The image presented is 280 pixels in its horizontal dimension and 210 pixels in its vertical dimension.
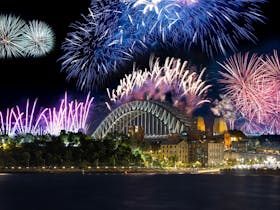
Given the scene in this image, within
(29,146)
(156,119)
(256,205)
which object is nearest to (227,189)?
(256,205)

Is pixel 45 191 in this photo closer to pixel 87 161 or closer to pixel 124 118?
pixel 87 161

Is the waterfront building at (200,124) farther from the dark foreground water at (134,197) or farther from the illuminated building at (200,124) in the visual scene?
the dark foreground water at (134,197)

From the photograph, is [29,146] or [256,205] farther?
[29,146]

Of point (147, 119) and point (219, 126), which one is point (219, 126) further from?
point (147, 119)

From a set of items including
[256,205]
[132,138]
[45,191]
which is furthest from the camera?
[132,138]

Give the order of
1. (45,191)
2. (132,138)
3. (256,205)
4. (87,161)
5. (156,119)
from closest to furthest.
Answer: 1. (256,205)
2. (45,191)
3. (87,161)
4. (132,138)
5. (156,119)

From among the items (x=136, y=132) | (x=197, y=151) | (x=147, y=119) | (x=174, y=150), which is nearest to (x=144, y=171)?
(x=174, y=150)

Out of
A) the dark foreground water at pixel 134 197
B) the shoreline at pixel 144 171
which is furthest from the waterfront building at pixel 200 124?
the dark foreground water at pixel 134 197
